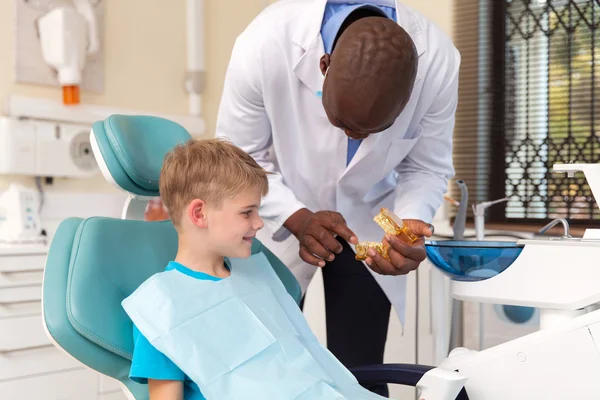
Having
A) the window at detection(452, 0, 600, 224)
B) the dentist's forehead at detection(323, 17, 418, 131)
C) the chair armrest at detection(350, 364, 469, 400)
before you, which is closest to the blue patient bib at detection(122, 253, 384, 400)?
the chair armrest at detection(350, 364, 469, 400)

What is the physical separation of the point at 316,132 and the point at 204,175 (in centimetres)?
49

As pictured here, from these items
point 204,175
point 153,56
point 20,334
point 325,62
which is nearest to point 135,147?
point 204,175

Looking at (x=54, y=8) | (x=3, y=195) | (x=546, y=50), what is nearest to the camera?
(x=3, y=195)

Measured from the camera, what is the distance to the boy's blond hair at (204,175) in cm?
135

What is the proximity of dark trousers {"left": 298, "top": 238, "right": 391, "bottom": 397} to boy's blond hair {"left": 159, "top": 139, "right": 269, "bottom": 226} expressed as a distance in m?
0.53

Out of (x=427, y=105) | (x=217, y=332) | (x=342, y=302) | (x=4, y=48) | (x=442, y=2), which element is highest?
(x=442, y=2)

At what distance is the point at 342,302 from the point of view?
1.86 meters

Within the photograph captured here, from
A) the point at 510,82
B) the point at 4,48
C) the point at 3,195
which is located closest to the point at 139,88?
the point at 4,48

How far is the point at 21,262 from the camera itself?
8.15ft

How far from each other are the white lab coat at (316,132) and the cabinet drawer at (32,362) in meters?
1.16

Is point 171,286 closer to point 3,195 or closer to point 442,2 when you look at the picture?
point 3,195

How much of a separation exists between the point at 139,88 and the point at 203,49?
42cm

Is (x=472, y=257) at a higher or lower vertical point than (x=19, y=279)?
higher

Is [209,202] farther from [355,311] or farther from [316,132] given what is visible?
[355,311]
